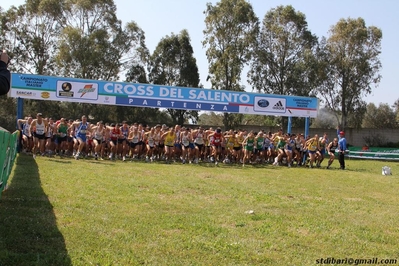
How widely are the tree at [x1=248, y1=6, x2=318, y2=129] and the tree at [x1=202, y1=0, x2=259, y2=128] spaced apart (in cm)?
155

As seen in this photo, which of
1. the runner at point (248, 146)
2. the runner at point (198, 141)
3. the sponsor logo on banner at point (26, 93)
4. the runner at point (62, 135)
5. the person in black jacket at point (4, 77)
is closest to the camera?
the person in black jacket at point (4, 77)

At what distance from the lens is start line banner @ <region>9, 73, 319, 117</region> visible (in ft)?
67.1

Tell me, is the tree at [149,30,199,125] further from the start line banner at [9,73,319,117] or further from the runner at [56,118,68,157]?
the runner at [56,118,68,157]

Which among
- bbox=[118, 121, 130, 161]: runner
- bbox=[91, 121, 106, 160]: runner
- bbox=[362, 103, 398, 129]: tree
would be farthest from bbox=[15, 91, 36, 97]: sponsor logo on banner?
bbox=[362, 103, 398, 129]: tree

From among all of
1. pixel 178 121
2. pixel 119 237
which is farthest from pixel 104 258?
pixel 178 121

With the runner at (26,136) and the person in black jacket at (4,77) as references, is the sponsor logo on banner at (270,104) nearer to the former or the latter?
the runner at (26,136)

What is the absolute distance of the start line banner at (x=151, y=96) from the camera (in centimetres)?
2045

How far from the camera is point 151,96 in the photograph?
21.7 meters

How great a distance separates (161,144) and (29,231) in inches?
561

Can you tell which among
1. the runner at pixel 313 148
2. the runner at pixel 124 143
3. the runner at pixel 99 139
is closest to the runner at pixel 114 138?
the runner at pixel 124 143

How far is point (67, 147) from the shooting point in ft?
60.1

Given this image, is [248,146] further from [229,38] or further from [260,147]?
[229,38]

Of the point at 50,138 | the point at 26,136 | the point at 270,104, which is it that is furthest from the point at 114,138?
the point at 270,104

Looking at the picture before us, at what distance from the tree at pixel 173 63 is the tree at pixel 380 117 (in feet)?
95.8
